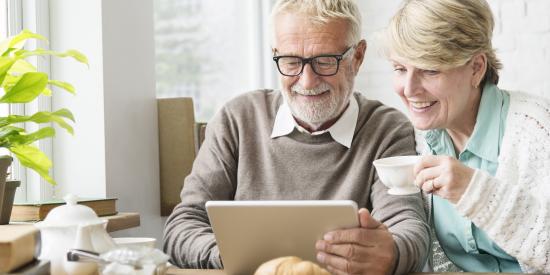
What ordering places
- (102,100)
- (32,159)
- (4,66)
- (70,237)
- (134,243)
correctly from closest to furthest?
1. (70,237)
2. (134,243)
3. (4,66)
4. (32,159)
5. (102,100)

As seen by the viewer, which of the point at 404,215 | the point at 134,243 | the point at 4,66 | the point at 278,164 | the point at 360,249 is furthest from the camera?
the point at 278,164

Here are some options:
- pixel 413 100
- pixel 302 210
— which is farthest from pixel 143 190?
pixel 302 210

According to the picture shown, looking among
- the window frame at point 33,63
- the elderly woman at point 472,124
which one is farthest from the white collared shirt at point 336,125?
the window frame at point 33,63

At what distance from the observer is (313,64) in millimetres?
1987

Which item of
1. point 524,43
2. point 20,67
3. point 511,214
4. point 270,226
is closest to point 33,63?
point 20,67

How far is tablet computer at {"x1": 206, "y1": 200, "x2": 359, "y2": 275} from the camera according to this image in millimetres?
1348

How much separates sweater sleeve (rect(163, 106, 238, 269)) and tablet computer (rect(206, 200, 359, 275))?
0.30 metres

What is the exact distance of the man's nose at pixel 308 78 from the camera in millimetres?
1976

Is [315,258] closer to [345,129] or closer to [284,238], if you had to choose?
[284,238]

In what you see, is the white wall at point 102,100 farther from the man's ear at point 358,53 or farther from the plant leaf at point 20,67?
the man's ear at point 358,53

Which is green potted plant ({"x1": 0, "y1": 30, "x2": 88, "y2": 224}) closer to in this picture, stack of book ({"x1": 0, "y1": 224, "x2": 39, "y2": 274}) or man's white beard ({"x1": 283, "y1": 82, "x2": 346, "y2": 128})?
stack of book ({"x1": 0, "y1": 224, "x2": 39, "y2": 274})

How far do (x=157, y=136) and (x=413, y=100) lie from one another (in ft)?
3.22

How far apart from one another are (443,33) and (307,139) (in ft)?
1.64

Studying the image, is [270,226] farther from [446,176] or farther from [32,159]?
[32,159]
